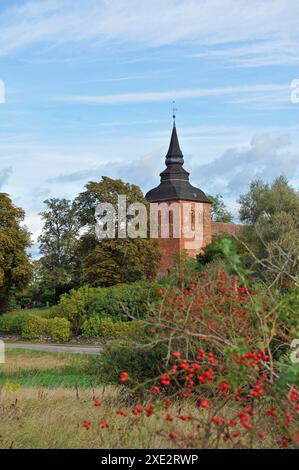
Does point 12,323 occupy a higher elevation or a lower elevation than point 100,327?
higher

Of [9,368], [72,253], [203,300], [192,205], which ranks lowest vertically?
[9,368]

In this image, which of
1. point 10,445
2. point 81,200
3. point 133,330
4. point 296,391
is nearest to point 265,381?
point 296,391

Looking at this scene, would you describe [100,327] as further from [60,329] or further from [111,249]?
[111,249]

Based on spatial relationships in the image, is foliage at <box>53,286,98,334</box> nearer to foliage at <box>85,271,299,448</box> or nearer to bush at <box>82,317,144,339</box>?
bush at <box>82,317,144,339</box>

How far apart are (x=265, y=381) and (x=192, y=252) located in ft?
242

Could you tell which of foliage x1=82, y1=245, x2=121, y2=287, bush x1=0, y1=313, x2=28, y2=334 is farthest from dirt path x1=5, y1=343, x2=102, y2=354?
foliage x1=82, y1=245, x2=121, y2=287

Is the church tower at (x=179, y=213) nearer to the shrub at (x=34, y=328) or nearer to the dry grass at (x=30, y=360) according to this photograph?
the shrub at (x=34, y=328)

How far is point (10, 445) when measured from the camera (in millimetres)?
7379

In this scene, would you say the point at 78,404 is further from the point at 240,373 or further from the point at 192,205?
the point at 192,205

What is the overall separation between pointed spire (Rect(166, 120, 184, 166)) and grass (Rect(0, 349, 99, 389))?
52190 mm

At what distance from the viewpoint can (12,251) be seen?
2034 inches

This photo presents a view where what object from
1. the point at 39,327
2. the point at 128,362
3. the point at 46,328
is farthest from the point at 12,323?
the point at 128,362

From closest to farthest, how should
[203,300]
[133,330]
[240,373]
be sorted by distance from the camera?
[240,373]
[203,300]
[133,330]

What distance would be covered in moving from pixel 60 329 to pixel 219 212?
59.2m
